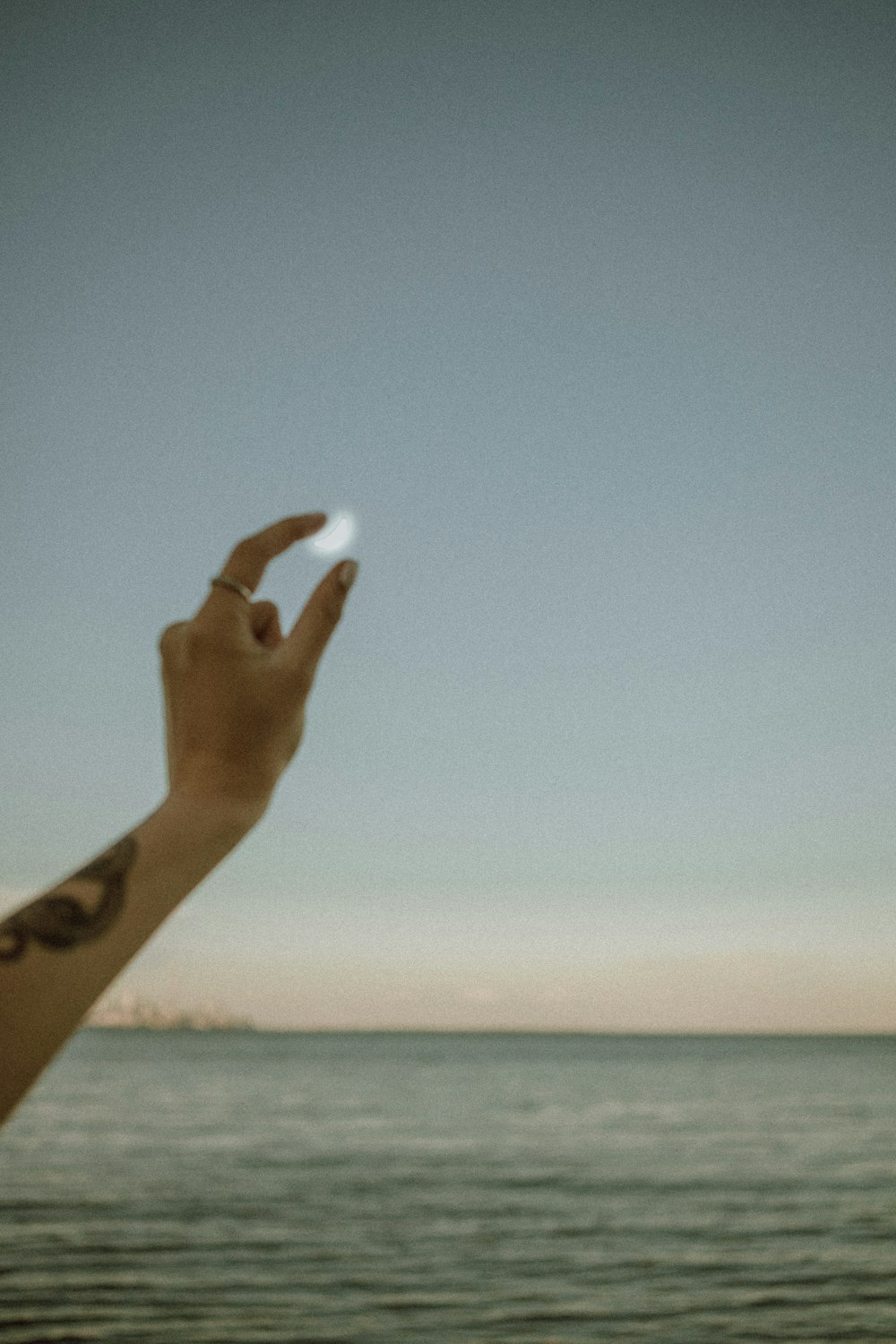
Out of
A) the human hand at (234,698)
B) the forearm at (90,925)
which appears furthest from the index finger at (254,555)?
the forearm at (90,925)

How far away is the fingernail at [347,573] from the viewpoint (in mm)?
1420

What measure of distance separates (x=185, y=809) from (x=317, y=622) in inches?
12.6

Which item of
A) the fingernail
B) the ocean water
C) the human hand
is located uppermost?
the fingernail

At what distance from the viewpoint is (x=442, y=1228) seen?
67.5ft

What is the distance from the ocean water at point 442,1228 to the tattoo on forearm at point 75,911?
496cm

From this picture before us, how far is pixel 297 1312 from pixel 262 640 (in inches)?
636

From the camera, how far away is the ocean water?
14352mm

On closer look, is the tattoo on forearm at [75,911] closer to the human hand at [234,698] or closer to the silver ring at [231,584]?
the human hand at [234,698]

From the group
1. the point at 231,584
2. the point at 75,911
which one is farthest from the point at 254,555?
the point at 75,911

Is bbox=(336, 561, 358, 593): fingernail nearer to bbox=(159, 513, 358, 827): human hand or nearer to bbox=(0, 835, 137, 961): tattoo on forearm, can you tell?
bbox=(159, 513, 358, 827): human hand

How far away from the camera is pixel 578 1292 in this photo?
15.9m

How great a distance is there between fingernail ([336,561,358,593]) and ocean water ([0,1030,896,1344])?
490cm

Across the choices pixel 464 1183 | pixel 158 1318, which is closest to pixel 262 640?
pixel 158 1318

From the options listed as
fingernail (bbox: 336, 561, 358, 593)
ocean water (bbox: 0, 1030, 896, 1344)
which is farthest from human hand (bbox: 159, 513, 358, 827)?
ocean water (bbox: 0, 1030, 896, 1344)
